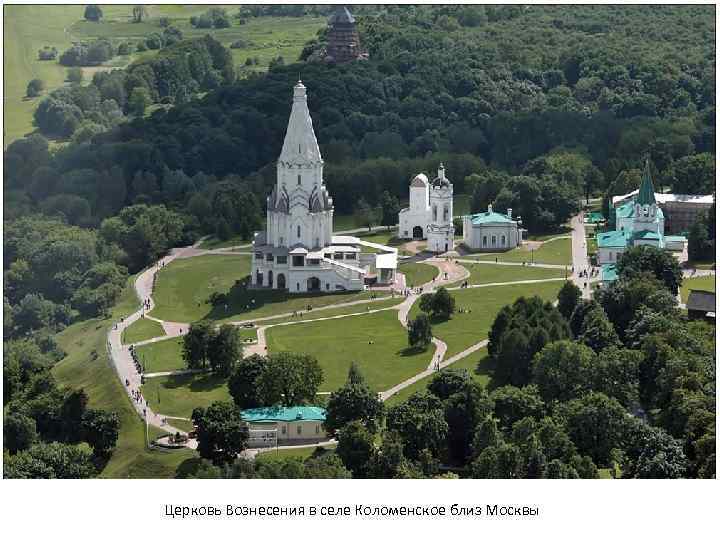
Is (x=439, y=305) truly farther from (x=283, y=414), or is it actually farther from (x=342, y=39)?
(x=342, y=39)

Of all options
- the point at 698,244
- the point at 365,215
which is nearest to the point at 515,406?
the point at 698,244

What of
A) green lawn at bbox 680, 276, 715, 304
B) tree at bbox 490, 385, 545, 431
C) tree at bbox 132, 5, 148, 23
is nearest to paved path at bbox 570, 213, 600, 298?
green lawn at bbox 680, 276, 715, 304

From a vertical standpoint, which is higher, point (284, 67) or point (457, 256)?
point (284, 67)

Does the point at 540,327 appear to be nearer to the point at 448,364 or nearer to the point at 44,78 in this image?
the point at 448,364

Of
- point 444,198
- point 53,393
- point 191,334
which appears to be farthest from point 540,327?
point 444,198

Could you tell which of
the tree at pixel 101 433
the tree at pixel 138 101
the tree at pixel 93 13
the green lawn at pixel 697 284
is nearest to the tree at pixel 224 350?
the tree at pixel 101 433

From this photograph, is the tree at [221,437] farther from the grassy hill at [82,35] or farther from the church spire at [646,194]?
the grassy hill at [82,35]

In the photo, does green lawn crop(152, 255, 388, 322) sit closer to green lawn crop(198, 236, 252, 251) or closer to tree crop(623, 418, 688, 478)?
green lawn crop(198, 236, 252, 251)
